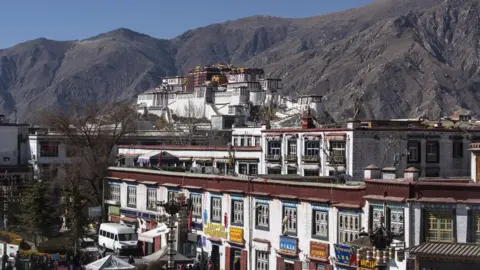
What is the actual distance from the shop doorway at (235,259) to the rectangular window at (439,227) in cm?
1200

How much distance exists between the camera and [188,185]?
43562 millimetres

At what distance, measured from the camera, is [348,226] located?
3212 cm

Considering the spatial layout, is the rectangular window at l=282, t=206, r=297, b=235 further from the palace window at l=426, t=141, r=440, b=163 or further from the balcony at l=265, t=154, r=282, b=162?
the balcony at l=265, t=154, r=282, b=162

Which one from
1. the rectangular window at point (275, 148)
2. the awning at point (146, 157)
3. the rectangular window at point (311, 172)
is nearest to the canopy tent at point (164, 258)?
the rectangular window at point (311, 172)

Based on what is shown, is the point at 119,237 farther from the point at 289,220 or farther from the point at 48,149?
the point at 48,149

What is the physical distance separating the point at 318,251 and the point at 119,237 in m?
15.3

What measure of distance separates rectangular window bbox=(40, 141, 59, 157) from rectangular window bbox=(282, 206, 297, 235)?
159 ft

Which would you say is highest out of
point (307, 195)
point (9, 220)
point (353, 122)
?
point (353, 122)

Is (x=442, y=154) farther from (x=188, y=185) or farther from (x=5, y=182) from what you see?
(x=5, y=182)

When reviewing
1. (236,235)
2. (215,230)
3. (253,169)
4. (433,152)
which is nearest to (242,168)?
(253,169)

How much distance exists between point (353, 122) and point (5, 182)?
3545 cm

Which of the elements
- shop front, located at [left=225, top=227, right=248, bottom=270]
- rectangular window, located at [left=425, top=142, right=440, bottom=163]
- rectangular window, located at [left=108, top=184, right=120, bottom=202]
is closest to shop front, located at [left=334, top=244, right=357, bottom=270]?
shop front, located at [left=225, top=227, right=248, bottom=270]

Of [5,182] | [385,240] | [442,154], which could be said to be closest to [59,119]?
[5,182]

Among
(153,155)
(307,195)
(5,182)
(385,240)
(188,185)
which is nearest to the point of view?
(385,240)
